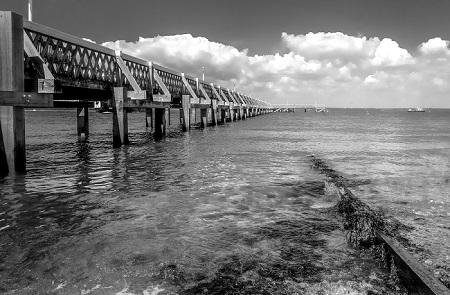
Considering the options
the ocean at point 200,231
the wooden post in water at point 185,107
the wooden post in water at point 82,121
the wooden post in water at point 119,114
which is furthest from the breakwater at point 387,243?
the wooden post in water at point 82,121

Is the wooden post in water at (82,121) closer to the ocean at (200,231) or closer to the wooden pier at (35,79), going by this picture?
the wooden pier at (35,79)

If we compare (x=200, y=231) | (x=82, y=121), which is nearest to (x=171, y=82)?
(x=82, y=121)

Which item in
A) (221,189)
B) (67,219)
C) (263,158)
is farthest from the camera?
(263,158)

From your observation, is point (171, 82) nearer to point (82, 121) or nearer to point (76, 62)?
point (82, 121)

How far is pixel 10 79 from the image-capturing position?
9977 millimetres

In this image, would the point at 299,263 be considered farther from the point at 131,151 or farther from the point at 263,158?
the point at 131,151

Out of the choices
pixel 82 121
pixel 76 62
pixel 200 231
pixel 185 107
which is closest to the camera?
pixel 200 231

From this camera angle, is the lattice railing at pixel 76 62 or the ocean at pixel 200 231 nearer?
the ocean at pixel 200 231

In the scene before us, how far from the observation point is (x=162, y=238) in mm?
5785

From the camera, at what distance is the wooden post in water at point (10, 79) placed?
9961 millimetres

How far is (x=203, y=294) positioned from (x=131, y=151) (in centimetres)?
1542

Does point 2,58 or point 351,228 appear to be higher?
point 2,58

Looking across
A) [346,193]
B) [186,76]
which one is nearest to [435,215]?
[346,193]

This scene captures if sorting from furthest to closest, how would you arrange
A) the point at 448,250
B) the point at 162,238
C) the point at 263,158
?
the point at 263,158
the point at 162,238
the point at 448,250
